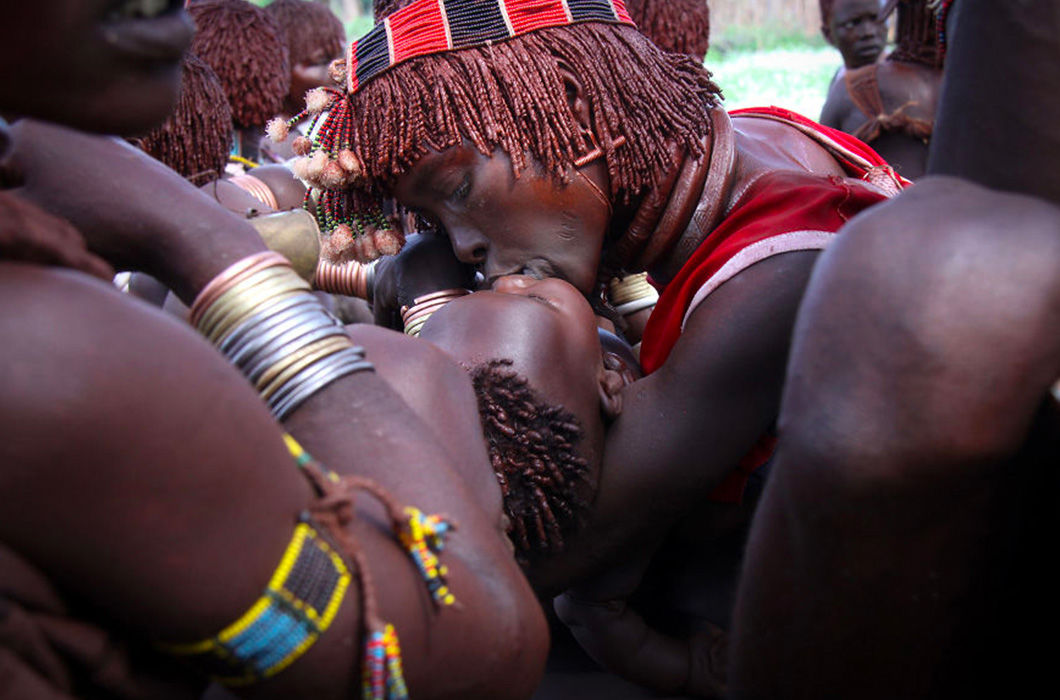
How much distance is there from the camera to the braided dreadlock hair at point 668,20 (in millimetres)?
3641

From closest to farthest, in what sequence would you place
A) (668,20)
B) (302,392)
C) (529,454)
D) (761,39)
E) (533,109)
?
(302,392) < (529,454) < (533,109) < (668,20) < (761,39)

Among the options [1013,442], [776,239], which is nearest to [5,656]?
[1013,442]

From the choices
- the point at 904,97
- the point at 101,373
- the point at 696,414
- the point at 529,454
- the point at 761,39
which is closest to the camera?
the point at 101,373

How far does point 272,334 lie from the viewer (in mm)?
1123

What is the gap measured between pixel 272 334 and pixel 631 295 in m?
1.52

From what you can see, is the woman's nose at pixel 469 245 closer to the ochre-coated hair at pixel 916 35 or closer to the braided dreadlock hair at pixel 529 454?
the braided dreadlock hair at pixel 529 454

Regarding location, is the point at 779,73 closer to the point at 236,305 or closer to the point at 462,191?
the point at 462,191

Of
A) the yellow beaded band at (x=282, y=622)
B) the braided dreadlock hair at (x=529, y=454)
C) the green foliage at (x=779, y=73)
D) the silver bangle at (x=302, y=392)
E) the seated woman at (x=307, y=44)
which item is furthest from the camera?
the green foliage at (x=779, y=73)

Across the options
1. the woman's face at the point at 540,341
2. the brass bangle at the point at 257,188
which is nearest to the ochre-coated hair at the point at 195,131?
the brass bangle at the point at 257,188

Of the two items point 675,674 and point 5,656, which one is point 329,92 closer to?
point 675,674

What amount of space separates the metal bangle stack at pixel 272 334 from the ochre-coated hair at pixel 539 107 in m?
0.82

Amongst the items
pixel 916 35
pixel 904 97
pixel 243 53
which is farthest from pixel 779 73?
pixel 243 53

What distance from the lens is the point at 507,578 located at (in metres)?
1.07

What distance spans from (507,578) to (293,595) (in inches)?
10.4
